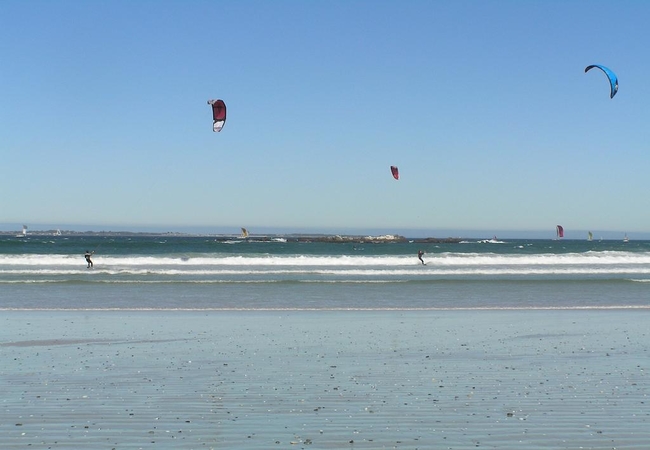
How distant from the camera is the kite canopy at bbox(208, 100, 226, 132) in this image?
66.4 ft

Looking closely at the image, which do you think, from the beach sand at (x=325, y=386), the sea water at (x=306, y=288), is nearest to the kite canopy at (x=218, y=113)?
the sea water at (x=306, y=288)

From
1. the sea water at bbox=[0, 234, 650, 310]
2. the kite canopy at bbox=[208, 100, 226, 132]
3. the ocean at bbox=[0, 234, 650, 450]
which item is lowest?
the sea water at bbox=[0, 234, 650, 310]

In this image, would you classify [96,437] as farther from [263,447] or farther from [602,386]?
[602,386]

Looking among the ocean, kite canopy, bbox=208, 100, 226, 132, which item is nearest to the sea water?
the ocean

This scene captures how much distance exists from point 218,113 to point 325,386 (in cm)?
1337

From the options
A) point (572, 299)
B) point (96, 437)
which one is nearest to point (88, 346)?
point (96, 437)

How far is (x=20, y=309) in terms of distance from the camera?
18.7 meters

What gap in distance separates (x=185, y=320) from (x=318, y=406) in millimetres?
8806

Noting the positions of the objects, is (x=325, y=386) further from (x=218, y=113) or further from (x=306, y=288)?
(x=306, y=288)

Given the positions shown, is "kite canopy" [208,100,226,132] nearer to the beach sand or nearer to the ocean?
the ocean

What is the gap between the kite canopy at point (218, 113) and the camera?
2025cm

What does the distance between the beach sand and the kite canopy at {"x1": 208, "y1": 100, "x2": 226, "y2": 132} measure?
273 inches

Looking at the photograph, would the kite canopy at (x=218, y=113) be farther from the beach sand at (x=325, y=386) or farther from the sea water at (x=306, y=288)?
Result: the beach sand at (x=325, y=386)

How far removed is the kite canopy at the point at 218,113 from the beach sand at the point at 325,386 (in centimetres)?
694
